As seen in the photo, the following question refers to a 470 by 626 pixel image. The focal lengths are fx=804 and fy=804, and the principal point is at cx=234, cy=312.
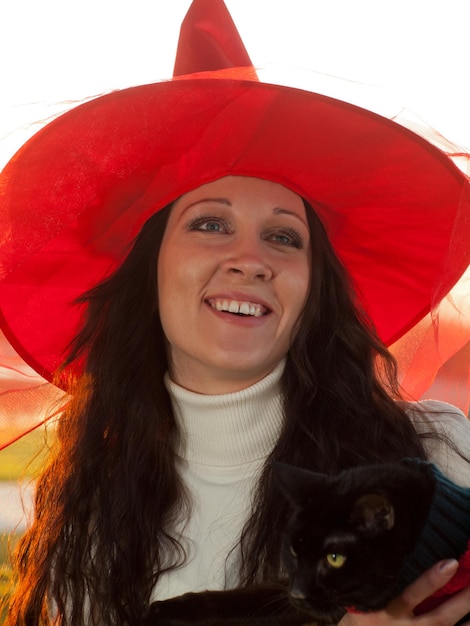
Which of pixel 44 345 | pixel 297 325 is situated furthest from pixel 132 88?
pixel 44 345

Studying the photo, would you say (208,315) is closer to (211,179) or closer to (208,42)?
(211,179)

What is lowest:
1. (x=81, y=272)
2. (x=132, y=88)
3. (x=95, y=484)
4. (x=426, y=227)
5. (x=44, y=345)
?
(x=95, y=484)

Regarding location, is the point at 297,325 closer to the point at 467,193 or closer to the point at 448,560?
the point at 467,193

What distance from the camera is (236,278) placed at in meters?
1.85

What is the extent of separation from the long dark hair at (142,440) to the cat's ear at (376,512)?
65cm

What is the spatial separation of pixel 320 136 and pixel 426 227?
1.22 feet

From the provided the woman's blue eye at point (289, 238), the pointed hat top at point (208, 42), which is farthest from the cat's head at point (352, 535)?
the pointed hat top at point (208, 42)

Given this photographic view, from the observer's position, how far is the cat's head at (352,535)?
1.08 metres

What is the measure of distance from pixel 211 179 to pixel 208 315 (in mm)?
324

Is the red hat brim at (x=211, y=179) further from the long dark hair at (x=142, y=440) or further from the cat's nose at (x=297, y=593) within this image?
the cat's nose at (x=297, y=593)

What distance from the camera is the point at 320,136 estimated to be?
1819 mm

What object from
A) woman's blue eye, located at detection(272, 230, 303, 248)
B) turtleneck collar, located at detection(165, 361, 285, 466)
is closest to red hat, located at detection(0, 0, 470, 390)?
woman's blue eye, located at detection(272, 230, 303, 248)

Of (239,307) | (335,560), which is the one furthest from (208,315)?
(335,560)

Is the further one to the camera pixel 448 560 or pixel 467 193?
pixel 467 193
